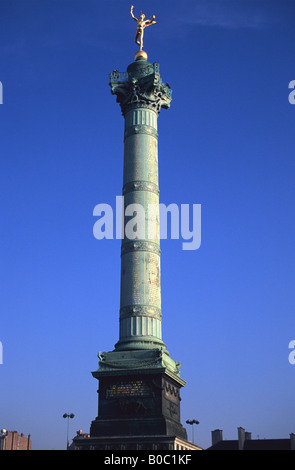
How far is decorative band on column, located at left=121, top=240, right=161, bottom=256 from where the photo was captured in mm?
38438

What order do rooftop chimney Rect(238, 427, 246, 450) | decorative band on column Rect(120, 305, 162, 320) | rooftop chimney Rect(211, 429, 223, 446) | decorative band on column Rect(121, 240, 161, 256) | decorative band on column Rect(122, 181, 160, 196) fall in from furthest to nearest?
1. rooftop chimney Rect(211, 429, 223, 446)
2. rooftop chimney Rect(238, 427, 246, 450)
3. decorative band on column Rect(122, 181, 160, 196)
4. decorative band on column Rect(121, 240, 161, 256)
5. decorative band on column Rect(120, 305, 162, 320)

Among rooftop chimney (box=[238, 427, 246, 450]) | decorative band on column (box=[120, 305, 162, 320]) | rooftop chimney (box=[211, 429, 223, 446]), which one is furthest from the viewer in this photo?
rooftop chimney (box=[211, 429, 223, 446])

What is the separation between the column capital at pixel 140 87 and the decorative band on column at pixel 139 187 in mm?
6318

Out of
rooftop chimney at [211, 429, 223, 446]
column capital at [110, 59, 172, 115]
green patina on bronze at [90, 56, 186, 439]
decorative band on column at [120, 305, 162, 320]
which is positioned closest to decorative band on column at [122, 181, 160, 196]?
green patina on bronze at [90, 56, 186, 439]

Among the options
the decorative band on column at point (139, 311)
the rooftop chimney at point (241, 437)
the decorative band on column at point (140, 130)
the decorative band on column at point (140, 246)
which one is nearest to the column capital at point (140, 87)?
the decorative band on column at point (140, 130)

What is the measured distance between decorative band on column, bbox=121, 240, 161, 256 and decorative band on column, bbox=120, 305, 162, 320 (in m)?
3.77

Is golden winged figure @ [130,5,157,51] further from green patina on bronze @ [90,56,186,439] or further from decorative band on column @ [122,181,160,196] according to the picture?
decorative band on column @ [122,181,160,196]

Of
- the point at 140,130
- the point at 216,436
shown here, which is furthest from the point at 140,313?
the point at 216,436

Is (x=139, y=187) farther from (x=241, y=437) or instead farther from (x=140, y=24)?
(x=241, y=437)

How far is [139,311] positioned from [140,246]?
4320 mm

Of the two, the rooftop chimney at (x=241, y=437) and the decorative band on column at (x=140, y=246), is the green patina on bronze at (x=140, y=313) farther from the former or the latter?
the rooftop chimney at (x=241, y=437)
